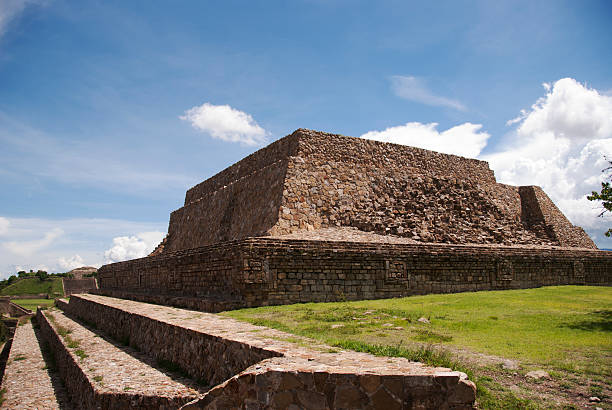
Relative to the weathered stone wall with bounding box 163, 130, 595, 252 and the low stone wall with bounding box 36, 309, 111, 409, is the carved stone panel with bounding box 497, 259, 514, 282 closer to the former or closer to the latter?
the weathered stone wall with bounding box 163, 130, 595, 252

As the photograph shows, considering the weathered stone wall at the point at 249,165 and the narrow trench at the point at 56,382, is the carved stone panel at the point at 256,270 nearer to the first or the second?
the narrow trench at the point at 56,382

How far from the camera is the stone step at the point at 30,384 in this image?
430 inches

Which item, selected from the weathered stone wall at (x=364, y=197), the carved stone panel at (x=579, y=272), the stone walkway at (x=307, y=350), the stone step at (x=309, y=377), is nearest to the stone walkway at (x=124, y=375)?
the stone step at (x=309, y=377)

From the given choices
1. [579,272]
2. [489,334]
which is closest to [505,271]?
[579,272]

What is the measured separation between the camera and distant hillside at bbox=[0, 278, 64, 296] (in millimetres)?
57169

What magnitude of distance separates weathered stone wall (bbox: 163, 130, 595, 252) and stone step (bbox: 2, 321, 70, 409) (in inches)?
322

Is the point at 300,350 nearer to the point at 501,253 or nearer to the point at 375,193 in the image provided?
the point at 501,253

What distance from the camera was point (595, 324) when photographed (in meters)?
8.23

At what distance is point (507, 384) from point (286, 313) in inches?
232

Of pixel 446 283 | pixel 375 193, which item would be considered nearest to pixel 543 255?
pixel 446 283

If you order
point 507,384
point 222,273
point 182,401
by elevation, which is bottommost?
point 182,401

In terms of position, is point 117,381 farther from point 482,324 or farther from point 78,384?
point 482,324

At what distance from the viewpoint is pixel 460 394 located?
167 inches

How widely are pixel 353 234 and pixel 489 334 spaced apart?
9.87 m
